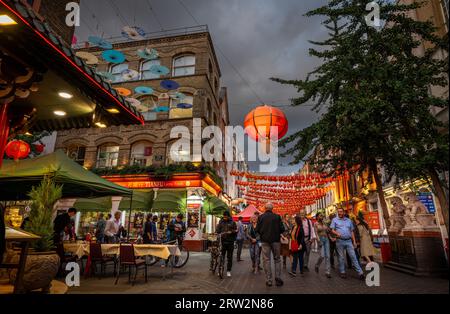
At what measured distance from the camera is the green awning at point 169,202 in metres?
15.5

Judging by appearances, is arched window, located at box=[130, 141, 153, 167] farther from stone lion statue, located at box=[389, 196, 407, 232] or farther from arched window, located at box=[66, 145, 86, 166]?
stone lion statue, located at box=[389, 196, 407, 232]

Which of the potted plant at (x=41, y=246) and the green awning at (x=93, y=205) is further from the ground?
the green awning at (x=93, y=205)

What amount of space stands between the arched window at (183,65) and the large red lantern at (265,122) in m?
14.8

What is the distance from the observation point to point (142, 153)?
64.7 ft

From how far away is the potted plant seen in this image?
Result: 15.2 ft

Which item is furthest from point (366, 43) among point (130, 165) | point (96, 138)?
point (96, 138)

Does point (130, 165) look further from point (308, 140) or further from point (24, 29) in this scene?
point (24, 29)

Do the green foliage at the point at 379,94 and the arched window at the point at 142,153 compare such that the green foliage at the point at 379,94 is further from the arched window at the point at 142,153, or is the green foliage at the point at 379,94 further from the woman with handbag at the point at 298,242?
the arched window at the point at 142,153

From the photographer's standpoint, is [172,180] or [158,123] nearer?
[172,180]

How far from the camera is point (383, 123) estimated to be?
7629mm

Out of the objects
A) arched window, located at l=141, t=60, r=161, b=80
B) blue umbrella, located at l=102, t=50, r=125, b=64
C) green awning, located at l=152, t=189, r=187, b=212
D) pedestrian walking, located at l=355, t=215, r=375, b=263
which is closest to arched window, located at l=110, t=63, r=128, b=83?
arched window, located at l=141, t=60, r=161, b=80

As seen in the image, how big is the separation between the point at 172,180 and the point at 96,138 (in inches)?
296

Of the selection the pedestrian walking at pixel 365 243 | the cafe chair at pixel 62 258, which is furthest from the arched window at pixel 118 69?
the pedestrian walking at pixel 365 243
